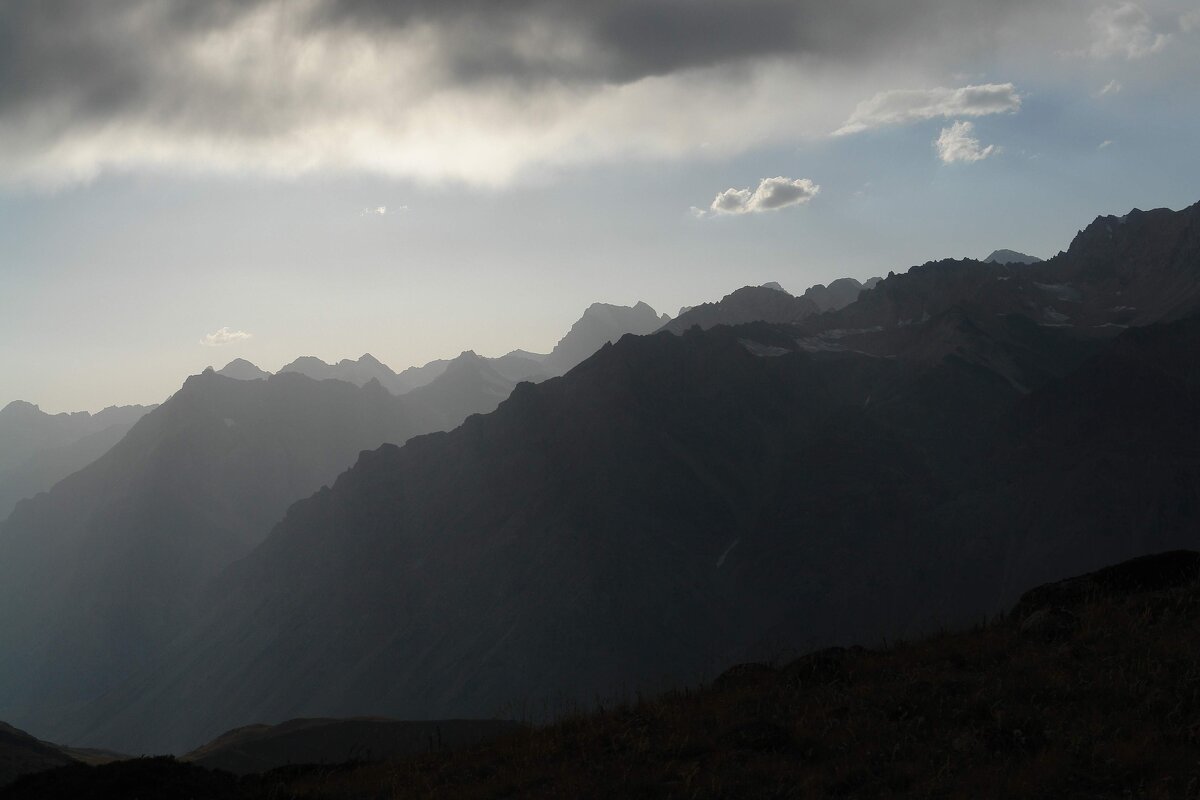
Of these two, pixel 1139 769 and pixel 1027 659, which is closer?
pixel 1139 769

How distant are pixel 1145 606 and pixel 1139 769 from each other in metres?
6.72

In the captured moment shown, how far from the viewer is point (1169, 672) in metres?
13.5

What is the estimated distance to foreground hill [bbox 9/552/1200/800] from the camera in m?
11.4

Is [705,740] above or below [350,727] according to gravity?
above

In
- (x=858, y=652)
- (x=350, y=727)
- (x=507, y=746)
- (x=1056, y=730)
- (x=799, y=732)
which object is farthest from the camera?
(x=350, y=727)

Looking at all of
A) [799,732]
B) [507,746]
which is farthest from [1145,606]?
[507,746]

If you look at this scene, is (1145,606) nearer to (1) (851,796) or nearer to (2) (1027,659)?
(2) (1027,659)

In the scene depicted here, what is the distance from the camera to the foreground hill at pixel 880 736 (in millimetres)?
11398

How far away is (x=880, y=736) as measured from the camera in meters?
12.8

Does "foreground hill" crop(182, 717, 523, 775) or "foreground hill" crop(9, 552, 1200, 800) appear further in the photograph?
"foreground hill" crop(182, 717, 523, 775)

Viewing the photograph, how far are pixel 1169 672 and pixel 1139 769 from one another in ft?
10.6

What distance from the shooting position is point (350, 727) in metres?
63.6

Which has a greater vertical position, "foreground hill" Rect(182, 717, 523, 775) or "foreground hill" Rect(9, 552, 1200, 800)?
"foreground hill" Rect(9, 552, 1200, 800)

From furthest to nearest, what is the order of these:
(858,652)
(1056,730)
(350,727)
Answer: (350,727), (858,652), (1056,730)
